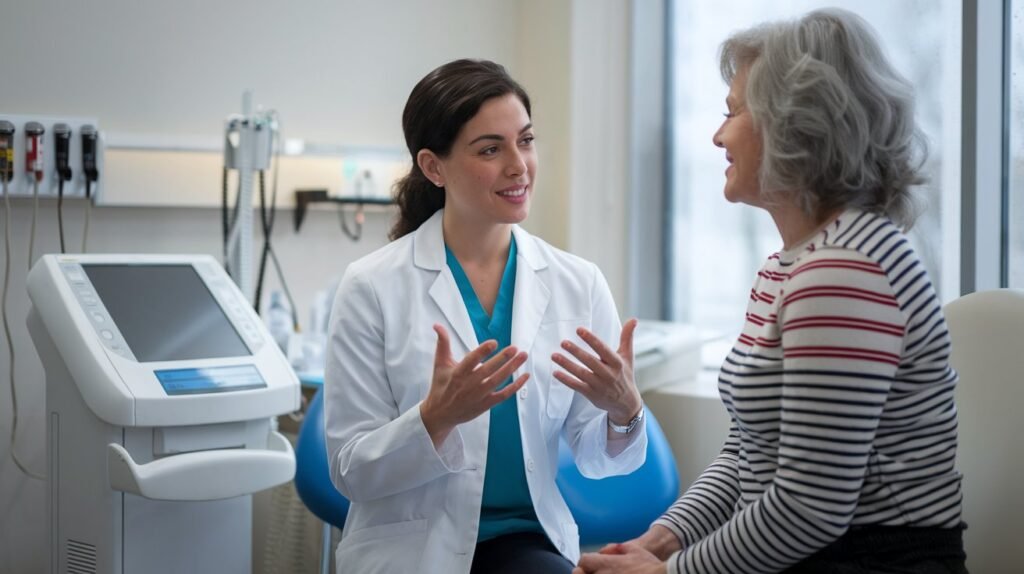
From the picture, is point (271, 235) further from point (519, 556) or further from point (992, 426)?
point (992, 426)

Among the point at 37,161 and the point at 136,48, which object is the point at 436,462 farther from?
the point at 136,48

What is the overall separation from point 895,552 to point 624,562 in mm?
327

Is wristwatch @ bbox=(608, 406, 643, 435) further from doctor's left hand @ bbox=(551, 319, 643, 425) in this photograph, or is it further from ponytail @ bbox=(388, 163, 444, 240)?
ponytail @ bbox=(388, 163, 444, 240)

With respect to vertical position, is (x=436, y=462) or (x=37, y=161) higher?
(x=37, y=161)

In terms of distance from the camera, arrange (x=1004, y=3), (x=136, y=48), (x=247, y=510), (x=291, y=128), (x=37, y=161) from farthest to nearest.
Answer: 1. (x=291, y=128)
2. (x=136, y=48)
3. (x=37, y=161)
4. (x=1004, y=3)
5. (x=247, y=510)

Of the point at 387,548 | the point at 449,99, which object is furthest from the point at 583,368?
the point at 449,99

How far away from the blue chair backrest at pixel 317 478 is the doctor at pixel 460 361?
360mm

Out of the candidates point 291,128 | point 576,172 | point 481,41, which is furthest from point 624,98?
point 291,128

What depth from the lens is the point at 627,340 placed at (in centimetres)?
151

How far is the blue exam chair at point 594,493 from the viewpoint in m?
2.01

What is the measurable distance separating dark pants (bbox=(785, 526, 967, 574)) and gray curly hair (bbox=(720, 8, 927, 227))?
1.22 feet

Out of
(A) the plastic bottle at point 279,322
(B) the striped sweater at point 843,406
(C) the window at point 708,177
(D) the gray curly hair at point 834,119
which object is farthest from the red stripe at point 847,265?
(A) the plastic bottle at point 279,322

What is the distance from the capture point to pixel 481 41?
3.23 meters

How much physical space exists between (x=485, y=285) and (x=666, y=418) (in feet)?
3.48
